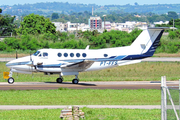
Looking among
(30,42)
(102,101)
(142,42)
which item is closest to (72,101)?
(102,101)

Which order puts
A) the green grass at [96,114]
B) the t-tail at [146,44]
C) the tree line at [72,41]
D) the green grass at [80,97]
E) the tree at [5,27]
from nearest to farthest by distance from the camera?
the green grass at [96,114], the green grass at [80,97], the t-tail at [146,44], the tree line at [72,41], the tree at [5,27]

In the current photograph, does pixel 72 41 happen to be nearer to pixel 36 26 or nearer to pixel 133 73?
pixel 36 26

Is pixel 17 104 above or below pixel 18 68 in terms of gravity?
below

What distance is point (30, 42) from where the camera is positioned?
62500mm

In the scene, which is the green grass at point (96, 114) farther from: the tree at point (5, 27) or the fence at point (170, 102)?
the tree at point (5, 27)

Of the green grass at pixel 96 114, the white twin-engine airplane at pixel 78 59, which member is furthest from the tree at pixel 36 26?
the green grass at pixel 96 114

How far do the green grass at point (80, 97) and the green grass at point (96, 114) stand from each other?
2.86m

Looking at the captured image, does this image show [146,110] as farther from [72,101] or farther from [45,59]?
[45,59]

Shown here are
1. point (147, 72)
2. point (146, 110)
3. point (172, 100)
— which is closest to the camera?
point (172, 100)

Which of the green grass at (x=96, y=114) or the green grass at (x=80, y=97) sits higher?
the green grass at (x=80, y=97)

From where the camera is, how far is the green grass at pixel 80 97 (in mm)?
18984

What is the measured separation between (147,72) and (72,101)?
2079cm

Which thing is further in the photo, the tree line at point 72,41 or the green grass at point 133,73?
the tree line at point 72,41

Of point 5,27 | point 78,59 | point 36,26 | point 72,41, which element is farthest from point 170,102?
point 5,27
